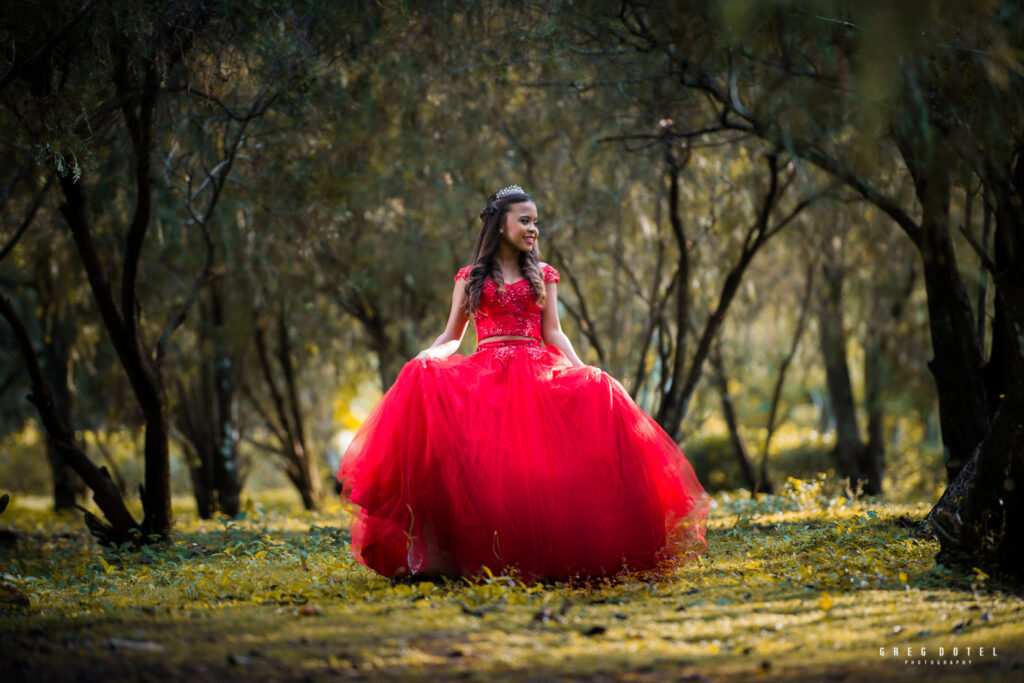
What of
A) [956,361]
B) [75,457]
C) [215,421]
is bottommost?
[75,457]

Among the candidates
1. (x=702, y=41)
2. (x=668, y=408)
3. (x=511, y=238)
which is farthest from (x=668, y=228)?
(x=511, y=238)

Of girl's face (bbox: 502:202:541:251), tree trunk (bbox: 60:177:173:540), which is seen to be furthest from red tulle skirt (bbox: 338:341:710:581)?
tree trunk (bbox: 60:177:173:540)

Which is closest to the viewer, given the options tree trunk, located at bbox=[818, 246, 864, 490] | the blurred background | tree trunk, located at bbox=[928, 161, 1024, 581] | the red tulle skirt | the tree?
the tree

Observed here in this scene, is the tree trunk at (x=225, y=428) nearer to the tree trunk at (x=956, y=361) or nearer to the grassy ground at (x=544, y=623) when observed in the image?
the grassy ground at (x=544, y=623)

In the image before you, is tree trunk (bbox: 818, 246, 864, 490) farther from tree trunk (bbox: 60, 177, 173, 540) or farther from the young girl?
tree trunk (bbox: 60, 177, 173, 540)

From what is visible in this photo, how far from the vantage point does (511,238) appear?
5.09 meters

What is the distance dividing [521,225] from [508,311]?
1.71ft

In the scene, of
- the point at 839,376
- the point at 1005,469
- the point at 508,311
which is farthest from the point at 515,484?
the point at 839,376

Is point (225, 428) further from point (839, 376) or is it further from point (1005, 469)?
point (1005, 469)

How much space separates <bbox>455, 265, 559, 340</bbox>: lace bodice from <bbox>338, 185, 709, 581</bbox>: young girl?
1.47 feet

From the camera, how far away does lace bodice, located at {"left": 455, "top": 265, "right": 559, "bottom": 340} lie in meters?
4.95

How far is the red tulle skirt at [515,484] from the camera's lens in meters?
4.17

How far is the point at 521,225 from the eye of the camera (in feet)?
16.6

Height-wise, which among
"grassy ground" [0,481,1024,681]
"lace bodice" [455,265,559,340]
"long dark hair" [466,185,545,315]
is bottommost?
"grassy ground" [0,481,1024,681]
